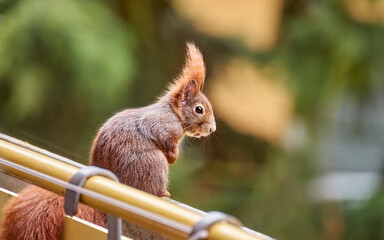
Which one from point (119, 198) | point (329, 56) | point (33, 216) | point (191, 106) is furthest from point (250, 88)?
point (119, 198)

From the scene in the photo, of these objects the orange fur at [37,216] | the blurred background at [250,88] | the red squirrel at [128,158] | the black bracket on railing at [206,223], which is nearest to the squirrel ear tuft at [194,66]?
the red squirrel at [128,158]

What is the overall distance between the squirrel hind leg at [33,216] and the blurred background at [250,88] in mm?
993

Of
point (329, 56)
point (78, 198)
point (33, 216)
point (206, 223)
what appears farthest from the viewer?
point (329, 56)

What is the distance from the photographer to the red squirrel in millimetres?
736

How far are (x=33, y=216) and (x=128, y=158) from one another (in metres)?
0.12

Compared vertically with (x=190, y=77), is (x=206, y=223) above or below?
below

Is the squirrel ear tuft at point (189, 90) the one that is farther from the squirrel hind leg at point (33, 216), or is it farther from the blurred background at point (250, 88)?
the blurred background at point (250, 88)

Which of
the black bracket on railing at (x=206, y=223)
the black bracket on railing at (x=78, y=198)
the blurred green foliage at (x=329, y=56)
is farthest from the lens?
the blurred green foliage at (x=329, y=56)

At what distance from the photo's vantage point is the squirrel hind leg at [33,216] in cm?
72

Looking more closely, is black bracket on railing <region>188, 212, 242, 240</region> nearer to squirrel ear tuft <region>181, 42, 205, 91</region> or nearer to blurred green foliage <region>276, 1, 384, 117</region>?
squirrel ear tuft <region>181, 42, 205, 91</region>

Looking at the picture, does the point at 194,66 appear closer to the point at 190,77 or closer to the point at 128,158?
the point at 190,77

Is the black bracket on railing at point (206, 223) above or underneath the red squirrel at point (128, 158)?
underneath

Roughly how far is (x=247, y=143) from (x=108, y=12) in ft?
2.49

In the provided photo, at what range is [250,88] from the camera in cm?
227
